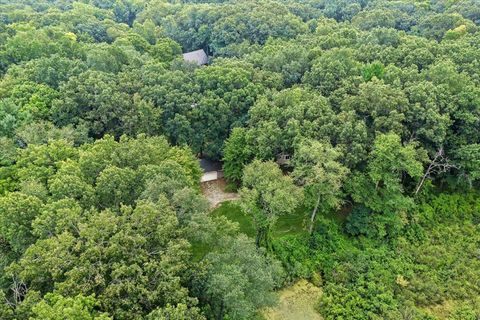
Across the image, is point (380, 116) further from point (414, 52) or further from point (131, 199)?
point (131, 199)

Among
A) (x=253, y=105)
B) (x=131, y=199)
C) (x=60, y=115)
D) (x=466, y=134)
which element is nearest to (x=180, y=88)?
(x=253, y=105)

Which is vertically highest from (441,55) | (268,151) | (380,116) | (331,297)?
(441,55)

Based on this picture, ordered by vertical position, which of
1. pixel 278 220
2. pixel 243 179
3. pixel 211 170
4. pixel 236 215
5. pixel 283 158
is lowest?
pixel 278 220

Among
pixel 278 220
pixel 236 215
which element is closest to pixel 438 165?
pixel 278 220

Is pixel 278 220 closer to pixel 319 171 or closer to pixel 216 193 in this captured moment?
pixel 216 193

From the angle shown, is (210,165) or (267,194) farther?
(210,165)

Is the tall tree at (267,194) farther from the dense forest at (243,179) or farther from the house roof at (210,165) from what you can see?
the house roof at (210,165)

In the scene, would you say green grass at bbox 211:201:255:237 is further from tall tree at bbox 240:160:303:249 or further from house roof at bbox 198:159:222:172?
house roof at bbox 198:159:222:172

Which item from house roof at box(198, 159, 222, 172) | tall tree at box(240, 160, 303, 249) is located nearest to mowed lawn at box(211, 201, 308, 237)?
tall tree at box(240, 160, 303, 249)
